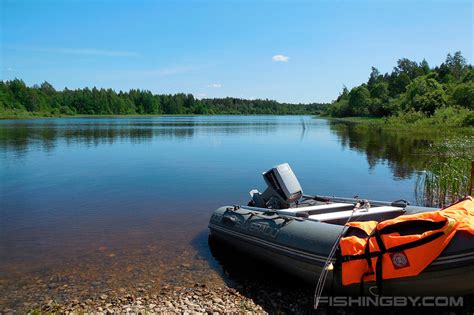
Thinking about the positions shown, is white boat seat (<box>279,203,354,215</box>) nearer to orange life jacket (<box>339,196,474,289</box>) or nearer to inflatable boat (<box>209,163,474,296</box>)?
inflatable boat (<box>209,163,474,296</box>)

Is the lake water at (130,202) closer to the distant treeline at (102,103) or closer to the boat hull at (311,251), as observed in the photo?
the boat hull at (311,251)

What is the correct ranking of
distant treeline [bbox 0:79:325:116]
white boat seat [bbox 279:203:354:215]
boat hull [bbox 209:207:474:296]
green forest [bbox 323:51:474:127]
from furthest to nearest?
1. distant treeline [bbox 0:79:325:116]
2. green forest [bbox 323:51:474:127]
3. white boat seat [bbox 279:203:354:215]
4. boat hull [bbox 209:207:474:296]

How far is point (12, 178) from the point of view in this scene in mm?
13875

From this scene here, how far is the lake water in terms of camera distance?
6012 mm

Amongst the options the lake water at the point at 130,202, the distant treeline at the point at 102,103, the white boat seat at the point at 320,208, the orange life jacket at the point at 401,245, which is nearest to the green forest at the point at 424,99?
the lake water at the point at 130,202

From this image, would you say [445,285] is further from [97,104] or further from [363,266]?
[97,104]

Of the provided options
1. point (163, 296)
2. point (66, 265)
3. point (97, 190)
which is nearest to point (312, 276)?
point (163, 296)

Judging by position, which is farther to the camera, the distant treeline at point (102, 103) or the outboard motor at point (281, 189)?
the distant treeline at point (102, 103)

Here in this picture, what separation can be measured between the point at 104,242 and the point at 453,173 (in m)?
8.10

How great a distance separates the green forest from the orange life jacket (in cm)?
3052

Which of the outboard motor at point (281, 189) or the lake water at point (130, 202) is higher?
the outboard motor at point (281, 189)

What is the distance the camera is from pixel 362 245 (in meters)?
4.32

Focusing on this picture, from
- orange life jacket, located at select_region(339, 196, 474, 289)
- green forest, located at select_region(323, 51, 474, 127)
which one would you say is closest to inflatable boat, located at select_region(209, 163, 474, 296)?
orange life jacket, located at select_region(339, 196, 474, 289)

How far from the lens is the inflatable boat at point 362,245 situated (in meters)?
3.84
